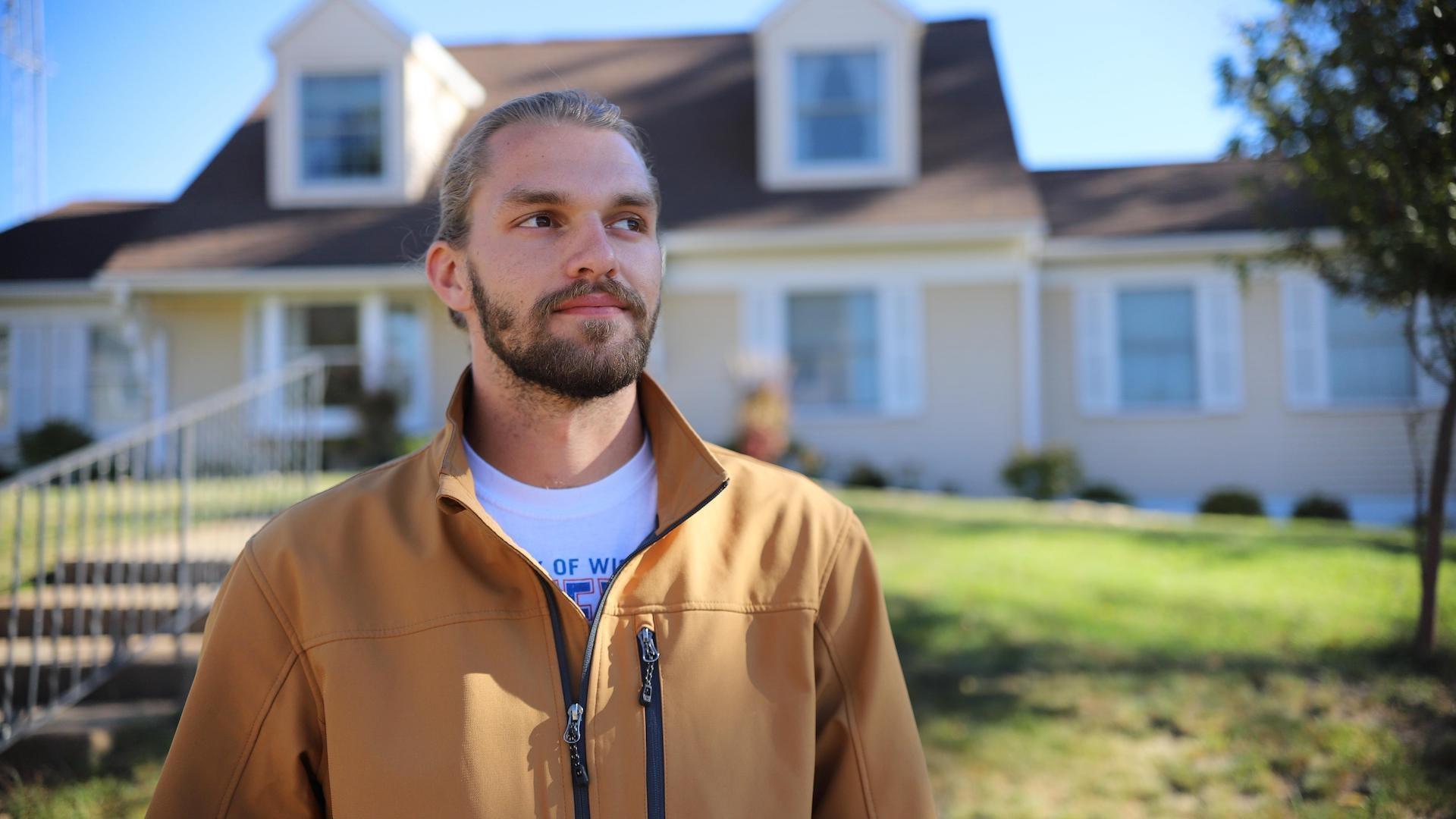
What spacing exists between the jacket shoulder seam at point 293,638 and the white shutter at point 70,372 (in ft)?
37.3

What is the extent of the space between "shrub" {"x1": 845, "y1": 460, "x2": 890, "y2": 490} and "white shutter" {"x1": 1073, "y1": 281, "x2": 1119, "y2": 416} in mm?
2761

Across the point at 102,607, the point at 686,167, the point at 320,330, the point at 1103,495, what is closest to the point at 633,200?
the point at 102,607

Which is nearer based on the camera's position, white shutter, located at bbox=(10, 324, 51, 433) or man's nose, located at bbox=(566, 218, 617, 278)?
man's nose, located at bbox=(566, 218, 617, 278)

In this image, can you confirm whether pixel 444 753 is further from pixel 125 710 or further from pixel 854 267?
pixel 854 267

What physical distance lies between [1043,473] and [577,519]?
10075 mm

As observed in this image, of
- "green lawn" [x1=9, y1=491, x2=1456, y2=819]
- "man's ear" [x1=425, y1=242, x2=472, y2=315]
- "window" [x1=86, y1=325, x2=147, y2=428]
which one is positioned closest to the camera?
"man's ear" [x1=425, y1=242, x2=472, y2=315]

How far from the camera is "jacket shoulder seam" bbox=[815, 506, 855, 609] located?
6.01ft

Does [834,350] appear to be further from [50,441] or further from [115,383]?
[115,383]

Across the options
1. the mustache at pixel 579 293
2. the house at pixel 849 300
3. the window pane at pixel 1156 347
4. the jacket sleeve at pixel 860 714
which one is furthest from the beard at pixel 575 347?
the window pane at pixel 1156 347

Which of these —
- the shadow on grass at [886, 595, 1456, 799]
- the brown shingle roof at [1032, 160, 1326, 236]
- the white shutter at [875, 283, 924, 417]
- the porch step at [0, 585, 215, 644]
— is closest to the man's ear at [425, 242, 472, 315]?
the shadow on grass at [886, 595, 1456, 799]

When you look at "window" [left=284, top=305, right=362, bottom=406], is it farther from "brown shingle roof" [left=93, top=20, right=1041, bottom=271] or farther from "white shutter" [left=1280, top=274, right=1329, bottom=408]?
"white shutter" [left=1280, top=274, right=1329, bottom=408]

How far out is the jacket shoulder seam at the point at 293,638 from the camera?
1.67 m

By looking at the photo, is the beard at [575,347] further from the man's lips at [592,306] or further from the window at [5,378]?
the window at [5,378]

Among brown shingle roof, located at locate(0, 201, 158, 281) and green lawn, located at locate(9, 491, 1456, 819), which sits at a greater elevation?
brown shingle roof, located at locate(0, 201, 158, 281)
